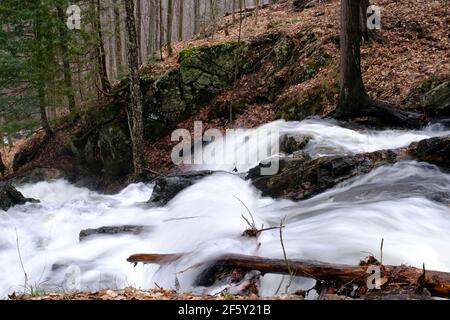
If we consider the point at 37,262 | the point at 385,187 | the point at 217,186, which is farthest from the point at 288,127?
the point at 37,262

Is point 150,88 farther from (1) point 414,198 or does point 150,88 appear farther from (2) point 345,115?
(1) point 414,198

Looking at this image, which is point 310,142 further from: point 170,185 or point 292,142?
point 170,185

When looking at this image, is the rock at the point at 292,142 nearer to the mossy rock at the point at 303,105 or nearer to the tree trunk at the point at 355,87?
the tree trunk at the point at 355,87

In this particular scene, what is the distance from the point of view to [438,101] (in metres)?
10.5

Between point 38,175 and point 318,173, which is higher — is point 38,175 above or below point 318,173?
below

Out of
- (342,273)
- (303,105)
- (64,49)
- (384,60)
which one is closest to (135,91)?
(64,49)

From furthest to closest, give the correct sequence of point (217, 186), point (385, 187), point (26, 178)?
point (26, 178)
point (217, 186)
point (385, 187)

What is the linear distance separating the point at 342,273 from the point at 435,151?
5403 mm

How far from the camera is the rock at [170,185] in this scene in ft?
32.4

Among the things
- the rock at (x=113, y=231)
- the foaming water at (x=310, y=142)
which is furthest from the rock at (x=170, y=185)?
the foaming water at (x=310, y=142)

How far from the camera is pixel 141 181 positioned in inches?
526

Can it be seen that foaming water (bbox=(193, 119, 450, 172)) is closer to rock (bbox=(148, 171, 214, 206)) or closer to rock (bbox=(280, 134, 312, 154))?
rock (bbox=(280, 134, 312, 154))
